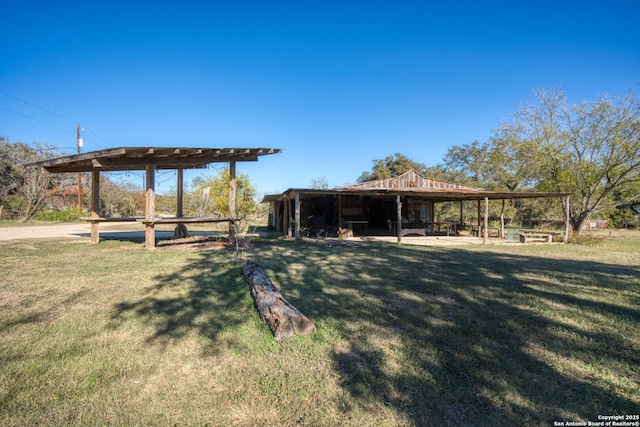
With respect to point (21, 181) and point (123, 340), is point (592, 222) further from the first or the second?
point (21, 181)

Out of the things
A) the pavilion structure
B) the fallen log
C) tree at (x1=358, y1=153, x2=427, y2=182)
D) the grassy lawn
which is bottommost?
the grassy lawn

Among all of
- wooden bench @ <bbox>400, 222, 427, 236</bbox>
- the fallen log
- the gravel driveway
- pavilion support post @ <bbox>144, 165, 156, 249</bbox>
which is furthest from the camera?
wooden bench @ <bbox>400, 222, 427, 236</bbox>

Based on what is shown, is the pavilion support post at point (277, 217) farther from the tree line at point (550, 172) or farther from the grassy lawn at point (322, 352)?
the grassy lawn at point (322, 352)

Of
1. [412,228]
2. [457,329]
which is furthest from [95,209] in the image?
[412,228]

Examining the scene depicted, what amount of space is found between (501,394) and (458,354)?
0.58 metres

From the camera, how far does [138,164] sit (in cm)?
947

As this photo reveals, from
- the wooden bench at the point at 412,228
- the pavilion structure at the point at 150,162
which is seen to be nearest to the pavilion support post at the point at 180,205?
the pavilion structure at the point at 150,162

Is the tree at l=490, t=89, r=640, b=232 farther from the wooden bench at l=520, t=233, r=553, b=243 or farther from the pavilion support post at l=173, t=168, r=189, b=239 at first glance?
the pavilion support post at l=173, t=168, r=189, b=239

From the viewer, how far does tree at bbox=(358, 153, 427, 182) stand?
39.5 m

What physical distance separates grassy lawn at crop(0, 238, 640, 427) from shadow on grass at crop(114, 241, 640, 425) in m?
0.02

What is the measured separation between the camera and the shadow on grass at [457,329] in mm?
2248

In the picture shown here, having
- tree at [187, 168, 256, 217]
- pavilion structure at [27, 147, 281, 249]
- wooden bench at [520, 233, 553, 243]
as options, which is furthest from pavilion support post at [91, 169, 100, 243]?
wooden bench at [520, 233, 553, 243]

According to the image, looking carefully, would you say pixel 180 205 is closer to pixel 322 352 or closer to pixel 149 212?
pixel 149 212

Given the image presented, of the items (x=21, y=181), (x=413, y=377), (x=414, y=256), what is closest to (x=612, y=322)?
(x=413, y=377)
